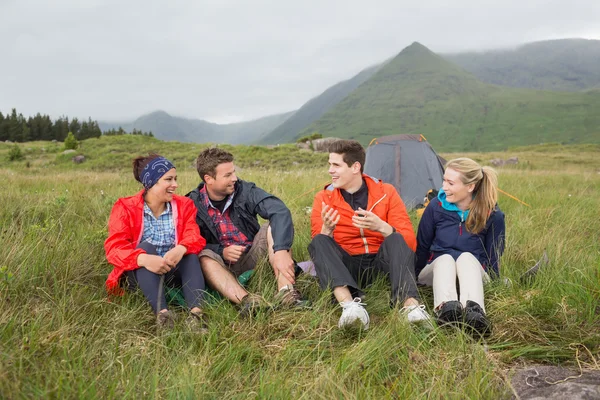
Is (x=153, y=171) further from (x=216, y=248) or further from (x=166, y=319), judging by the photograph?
(x=166, y=319)

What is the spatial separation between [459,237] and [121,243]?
301 centimetres

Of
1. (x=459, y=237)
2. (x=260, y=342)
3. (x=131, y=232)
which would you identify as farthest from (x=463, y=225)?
(x=131, y=232)

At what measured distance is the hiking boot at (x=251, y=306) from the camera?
2.93 meters

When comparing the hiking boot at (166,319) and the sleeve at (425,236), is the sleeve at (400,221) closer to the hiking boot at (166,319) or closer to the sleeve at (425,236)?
the sleeve at (425,236)

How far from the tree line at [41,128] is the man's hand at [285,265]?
192ft

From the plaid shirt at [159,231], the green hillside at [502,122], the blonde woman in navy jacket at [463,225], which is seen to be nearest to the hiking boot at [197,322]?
the plaid shirt at [159,231]

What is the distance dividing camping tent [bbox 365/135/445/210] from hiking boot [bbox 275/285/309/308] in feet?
19.0

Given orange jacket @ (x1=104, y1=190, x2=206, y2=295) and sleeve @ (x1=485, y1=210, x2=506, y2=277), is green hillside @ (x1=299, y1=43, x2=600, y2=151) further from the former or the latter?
orange jacket @ (x1=104, y1=190, x2=206, y2=295)

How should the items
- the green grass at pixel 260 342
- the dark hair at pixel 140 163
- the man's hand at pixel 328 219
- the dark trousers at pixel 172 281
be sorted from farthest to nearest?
1. the dark hair at pixel 140 163
2. the man's hand at pixel 328 219
3. the dark trousers at pixel 172 281
4. the green grass at pixel 260 342

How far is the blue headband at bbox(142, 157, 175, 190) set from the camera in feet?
11.5

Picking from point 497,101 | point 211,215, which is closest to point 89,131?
point 211,215

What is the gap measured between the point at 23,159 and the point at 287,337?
95.5 ft

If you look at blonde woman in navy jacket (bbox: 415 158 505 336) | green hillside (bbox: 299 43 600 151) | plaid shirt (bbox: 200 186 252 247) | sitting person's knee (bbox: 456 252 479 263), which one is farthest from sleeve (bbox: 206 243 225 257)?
green hillside (bbox: 299 43 600 151)

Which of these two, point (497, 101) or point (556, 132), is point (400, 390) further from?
point (497, 101)
